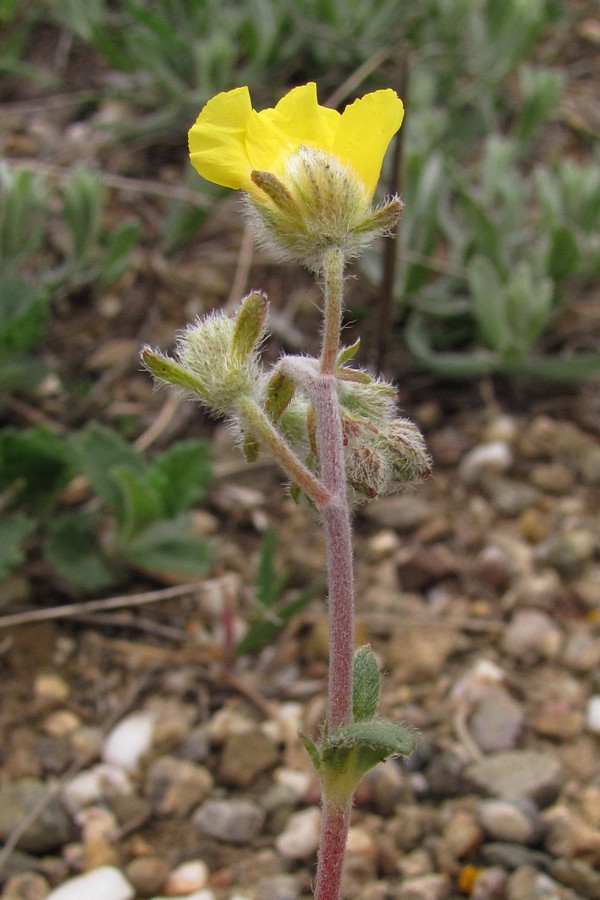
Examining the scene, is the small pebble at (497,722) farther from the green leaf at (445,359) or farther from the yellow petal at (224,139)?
the yellow petal at (224,139)

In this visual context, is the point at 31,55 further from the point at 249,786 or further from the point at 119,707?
the point at 249,786

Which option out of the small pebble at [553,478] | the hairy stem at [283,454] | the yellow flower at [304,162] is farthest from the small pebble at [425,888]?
the small pebble at [553,478]

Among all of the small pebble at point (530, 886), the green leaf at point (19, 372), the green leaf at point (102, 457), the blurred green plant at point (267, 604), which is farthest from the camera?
the green leaf at point (19, 372)

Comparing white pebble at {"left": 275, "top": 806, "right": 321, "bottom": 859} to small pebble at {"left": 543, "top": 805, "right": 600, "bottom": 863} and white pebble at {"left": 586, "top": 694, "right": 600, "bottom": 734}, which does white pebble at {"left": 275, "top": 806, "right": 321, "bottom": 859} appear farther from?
white pebble at {"left": 586, "top": 694, "right": 600, "bottom": 734}

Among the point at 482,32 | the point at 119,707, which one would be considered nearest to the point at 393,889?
the point at 119,707

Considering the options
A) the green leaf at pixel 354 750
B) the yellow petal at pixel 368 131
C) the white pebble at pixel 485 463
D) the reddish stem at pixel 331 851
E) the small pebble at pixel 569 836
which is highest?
the white pebble at pixel 485 463

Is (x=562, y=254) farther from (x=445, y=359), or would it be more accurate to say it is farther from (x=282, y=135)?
(x=282, y=135)
